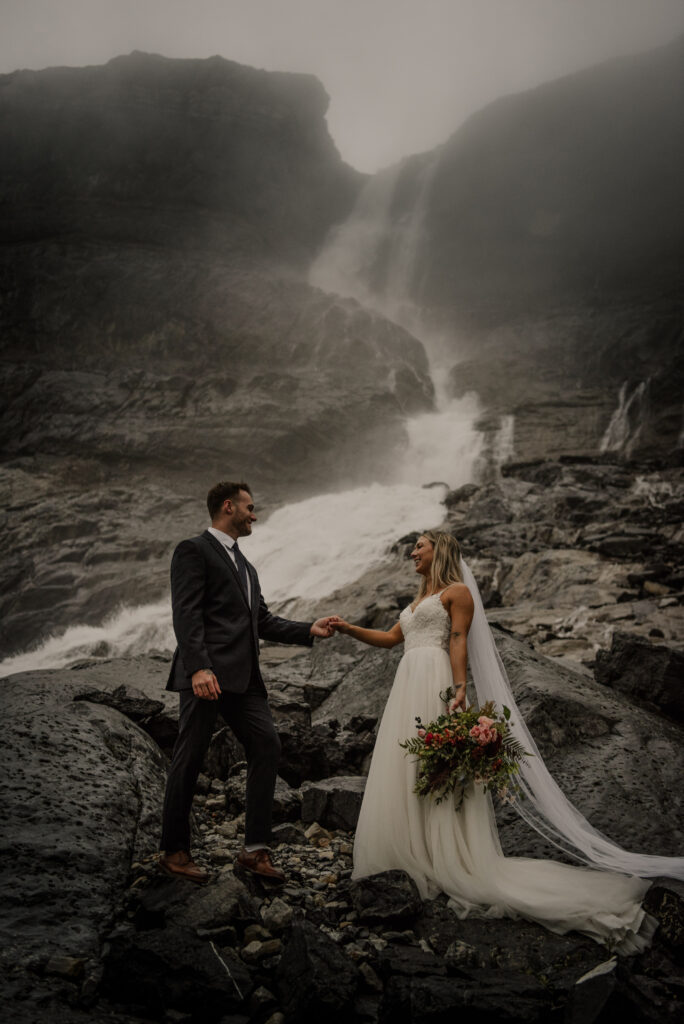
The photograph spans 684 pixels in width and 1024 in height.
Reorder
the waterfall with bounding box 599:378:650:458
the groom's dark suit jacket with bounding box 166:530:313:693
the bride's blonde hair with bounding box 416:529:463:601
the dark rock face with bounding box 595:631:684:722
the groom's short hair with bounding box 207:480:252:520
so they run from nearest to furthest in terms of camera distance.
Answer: the groom's dark suit jacket with bounding box 166:530:313:693 < the groom's short hair with bounding box 207:480:252:520 < the bride's blonde hair with bounding box 416:529:463:601 < the dark rock face with bounding box 595:631:684:722 < the waterfall with bounding box 599:378:650:458

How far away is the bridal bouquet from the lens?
367 centimetres

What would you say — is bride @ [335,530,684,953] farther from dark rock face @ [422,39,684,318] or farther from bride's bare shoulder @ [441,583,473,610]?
dark rock face @ [422,39,684,318]

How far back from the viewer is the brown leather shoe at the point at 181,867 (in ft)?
10.7

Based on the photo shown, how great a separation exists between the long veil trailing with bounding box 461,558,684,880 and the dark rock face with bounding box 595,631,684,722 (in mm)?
2100

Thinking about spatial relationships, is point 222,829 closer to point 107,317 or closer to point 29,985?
point 29,985

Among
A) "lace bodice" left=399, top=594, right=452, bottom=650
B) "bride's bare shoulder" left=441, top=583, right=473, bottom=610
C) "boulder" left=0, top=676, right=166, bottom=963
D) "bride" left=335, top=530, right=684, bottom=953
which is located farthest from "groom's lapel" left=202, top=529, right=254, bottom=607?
"boulder" left=0, top=676, right=166, bottom=963

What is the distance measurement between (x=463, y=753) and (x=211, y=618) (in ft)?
5.70

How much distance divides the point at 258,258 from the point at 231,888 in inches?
2078

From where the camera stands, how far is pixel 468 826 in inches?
146

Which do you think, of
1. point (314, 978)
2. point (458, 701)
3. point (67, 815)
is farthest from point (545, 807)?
point (67, 815)

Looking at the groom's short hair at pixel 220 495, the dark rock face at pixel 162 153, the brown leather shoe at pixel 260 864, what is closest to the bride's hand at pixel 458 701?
the brown leather shoe at pixel 260 864

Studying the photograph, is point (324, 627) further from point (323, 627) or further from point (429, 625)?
point (429, 625)

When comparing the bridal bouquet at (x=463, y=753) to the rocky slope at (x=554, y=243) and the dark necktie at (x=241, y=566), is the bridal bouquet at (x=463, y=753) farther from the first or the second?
the rocky slope at (x=554, y=243)

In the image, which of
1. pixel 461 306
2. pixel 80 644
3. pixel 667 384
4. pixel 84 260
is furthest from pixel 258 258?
pixel 80 644
